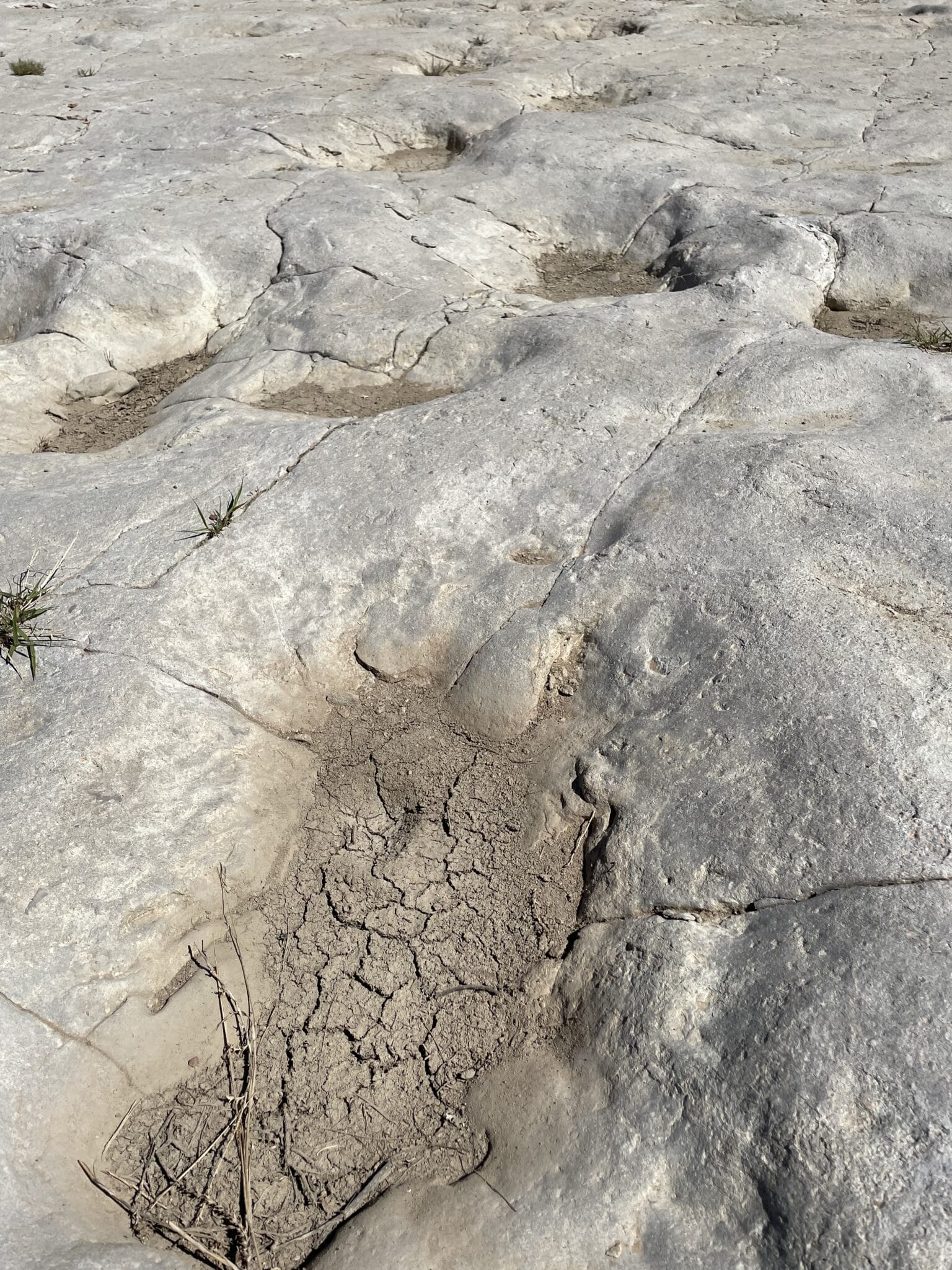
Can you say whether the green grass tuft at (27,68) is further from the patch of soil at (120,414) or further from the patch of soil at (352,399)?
the patch of soil at (352,399)

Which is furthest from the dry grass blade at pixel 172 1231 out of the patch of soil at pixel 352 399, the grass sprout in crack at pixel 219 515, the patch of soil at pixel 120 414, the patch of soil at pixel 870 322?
the patch of soil at pixel 870 322

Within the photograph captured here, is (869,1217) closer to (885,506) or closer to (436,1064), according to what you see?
(436,1064)

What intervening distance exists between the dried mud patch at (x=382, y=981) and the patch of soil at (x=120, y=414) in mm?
2475

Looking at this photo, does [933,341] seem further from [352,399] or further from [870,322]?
[352,399]

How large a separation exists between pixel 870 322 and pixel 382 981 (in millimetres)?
3925

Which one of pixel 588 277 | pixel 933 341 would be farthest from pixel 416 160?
pixel 933 341

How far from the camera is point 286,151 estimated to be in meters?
6.57

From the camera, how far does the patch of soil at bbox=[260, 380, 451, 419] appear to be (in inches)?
172

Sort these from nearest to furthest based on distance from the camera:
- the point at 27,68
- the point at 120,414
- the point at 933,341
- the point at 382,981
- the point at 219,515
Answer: the point at 382,981 → the point at 219,515 → the point at 933,341 → the point at 120,414 → the point at 27,68

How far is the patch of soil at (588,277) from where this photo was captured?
534 centimetres

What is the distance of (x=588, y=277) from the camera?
218 inches

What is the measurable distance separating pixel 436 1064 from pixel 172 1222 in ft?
2.03

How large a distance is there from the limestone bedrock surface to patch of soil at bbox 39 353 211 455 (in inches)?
3.6

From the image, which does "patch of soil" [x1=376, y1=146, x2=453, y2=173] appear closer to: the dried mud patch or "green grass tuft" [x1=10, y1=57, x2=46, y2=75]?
"green grass tuft" [x1=10, y1=57, x2=46, y2=75]
